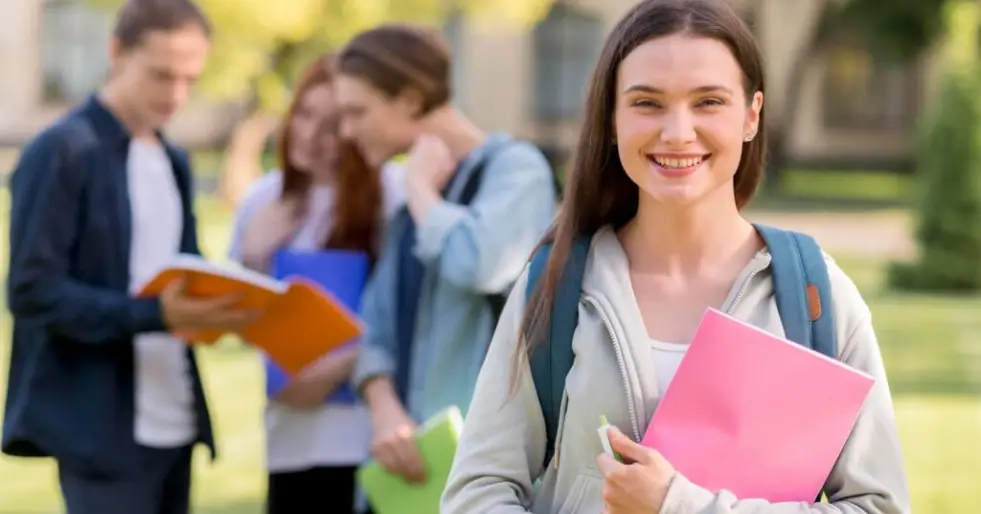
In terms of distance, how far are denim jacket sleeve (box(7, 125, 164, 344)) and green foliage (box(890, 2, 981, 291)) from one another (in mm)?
12579

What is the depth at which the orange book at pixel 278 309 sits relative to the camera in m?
3.38

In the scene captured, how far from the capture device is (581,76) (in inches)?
1356

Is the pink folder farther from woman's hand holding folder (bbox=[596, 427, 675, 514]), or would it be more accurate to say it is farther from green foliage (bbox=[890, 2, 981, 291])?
green foliage (bbox=[890, 2, 981, 291])

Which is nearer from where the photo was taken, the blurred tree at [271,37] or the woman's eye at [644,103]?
the woman's eye at [644,103]

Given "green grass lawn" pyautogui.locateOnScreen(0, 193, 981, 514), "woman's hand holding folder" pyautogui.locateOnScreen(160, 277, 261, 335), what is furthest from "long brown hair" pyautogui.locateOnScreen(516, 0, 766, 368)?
"green grass lawn" pyautogui.locateOnScreen(0, 193, 981, 514)

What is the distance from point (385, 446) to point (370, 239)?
38.1 inches

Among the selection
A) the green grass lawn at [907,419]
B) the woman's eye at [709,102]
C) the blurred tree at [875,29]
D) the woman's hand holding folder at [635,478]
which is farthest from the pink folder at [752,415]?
the blurred tree at [875,29]

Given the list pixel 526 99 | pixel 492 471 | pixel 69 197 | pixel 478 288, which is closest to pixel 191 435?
pixel 69 197

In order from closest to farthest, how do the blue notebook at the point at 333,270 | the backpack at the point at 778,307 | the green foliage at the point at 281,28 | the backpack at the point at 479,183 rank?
the backpack at the point at 778,307 → the backpack at the point at 479,183 → the blue notebook at the point at 333,270 → the green foliage at the point at 281,28

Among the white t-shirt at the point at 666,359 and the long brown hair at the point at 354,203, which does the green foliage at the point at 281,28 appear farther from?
the white t-shirt at the point at 666,359

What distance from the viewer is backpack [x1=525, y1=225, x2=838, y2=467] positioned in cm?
191

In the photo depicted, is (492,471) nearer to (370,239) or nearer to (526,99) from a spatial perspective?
(370,239)

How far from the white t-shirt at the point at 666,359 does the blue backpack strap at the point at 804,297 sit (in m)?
0.14

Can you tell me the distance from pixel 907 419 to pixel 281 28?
12.3 meters
